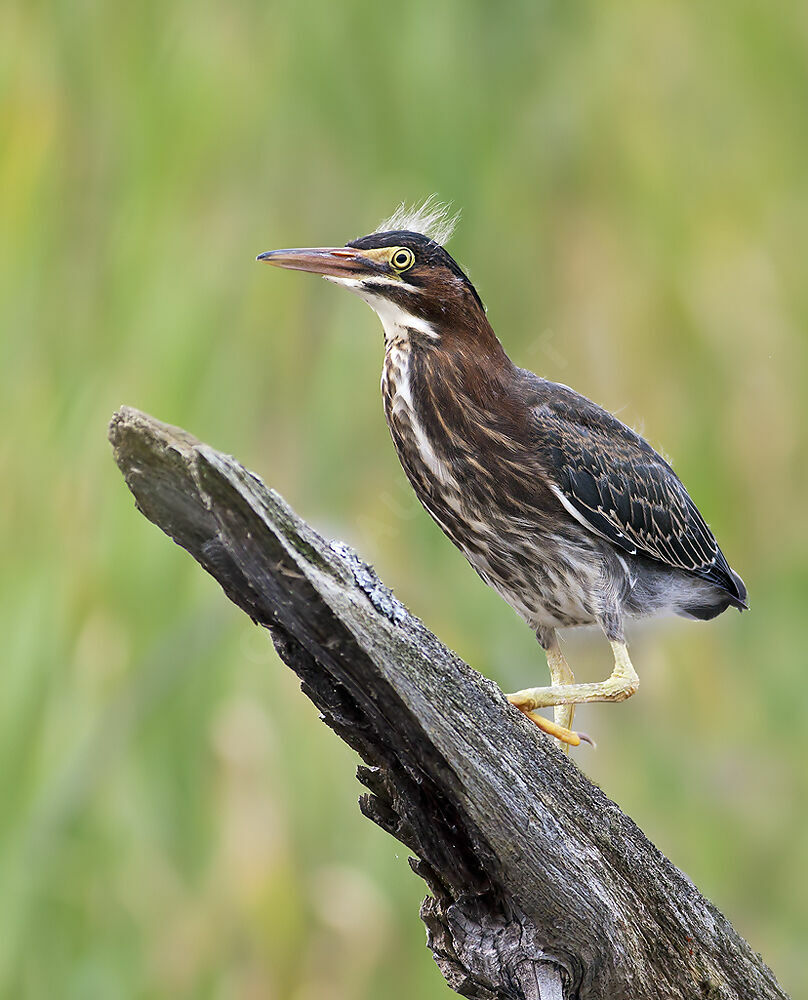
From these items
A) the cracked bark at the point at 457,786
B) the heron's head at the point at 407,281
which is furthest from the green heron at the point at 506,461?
the cracked bark at the point at 457,786

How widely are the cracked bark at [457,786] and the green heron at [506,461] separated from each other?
1.18 feet

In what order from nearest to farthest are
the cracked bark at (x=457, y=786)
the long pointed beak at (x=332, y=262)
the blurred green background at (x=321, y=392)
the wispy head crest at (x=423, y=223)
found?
the cracked bark at (x=457, y=786)
the long pointed beak at (x=332, y=262)
the wispy head crest at (x=423, y=223)
the blurred green background at (x=321, y=392)

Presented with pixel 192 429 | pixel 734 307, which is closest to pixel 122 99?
pixel 192 429

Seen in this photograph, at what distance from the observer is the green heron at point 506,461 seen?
1900mm

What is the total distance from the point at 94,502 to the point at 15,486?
0.15 meters

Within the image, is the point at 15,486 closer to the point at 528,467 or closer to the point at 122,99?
the point at 122,99

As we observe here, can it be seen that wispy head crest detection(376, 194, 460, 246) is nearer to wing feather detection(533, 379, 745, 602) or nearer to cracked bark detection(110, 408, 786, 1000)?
wing feather detection(533, 379, 745, 602)

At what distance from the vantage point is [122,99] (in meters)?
2.73

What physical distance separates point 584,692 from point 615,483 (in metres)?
0.37

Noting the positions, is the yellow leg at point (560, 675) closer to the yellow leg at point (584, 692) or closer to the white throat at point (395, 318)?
the yellow leg at point (584, 692)

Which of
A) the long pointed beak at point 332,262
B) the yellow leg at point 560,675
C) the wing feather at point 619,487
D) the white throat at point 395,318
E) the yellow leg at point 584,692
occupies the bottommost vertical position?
the yellow leg at point 584,692

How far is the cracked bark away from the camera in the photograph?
3.76 ft

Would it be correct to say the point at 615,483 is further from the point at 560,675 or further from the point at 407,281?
the point at 407,281

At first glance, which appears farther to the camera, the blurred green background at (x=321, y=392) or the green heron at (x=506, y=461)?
the blurred green background at (x=321, y=392)
